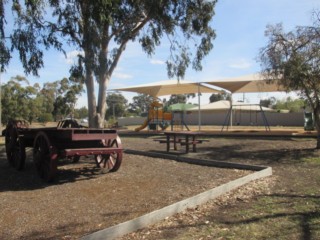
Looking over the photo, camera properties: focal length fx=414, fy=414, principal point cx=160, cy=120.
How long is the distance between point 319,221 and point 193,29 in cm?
1027

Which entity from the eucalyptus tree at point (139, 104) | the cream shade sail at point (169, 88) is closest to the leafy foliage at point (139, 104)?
the eucalyptus tree at point (139, 104)

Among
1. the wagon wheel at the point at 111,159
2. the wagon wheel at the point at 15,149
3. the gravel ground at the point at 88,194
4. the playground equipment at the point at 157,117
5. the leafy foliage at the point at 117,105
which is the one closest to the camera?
the gravel ground at the point at 88,194

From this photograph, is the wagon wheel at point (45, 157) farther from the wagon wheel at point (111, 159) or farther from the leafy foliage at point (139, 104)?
the leafy foliage at point (139, 104)

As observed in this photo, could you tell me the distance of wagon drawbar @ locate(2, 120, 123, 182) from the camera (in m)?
8.44

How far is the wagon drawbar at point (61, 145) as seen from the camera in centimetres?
844

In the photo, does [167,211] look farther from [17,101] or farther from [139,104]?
[139,104]

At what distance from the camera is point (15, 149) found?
36.3ft

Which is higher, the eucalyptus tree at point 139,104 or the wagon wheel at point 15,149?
the eucalyptus tree at point 139,104

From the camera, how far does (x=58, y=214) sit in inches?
247

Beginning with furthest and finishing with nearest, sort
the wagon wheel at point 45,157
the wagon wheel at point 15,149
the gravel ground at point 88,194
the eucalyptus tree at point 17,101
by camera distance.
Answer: the eucalyptus tree at point 17,101 < the wagon wheel at point 15,149 < the wagon wheel at point 45,157 < the gravel ground at point 88,194

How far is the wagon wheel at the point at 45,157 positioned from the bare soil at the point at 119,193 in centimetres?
24

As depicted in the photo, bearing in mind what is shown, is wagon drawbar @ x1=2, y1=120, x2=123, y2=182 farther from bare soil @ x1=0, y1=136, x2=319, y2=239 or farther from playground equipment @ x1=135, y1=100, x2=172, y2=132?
playground equipment @ x1=135, y1=100, x2=172, y2=132

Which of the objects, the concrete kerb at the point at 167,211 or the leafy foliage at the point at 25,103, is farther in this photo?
the leafy foliage at the point at 25,103

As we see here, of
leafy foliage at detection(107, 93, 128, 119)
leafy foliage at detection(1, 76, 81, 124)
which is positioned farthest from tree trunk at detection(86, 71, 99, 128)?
leafy foliage at detection(107, 93, 128, 119)
